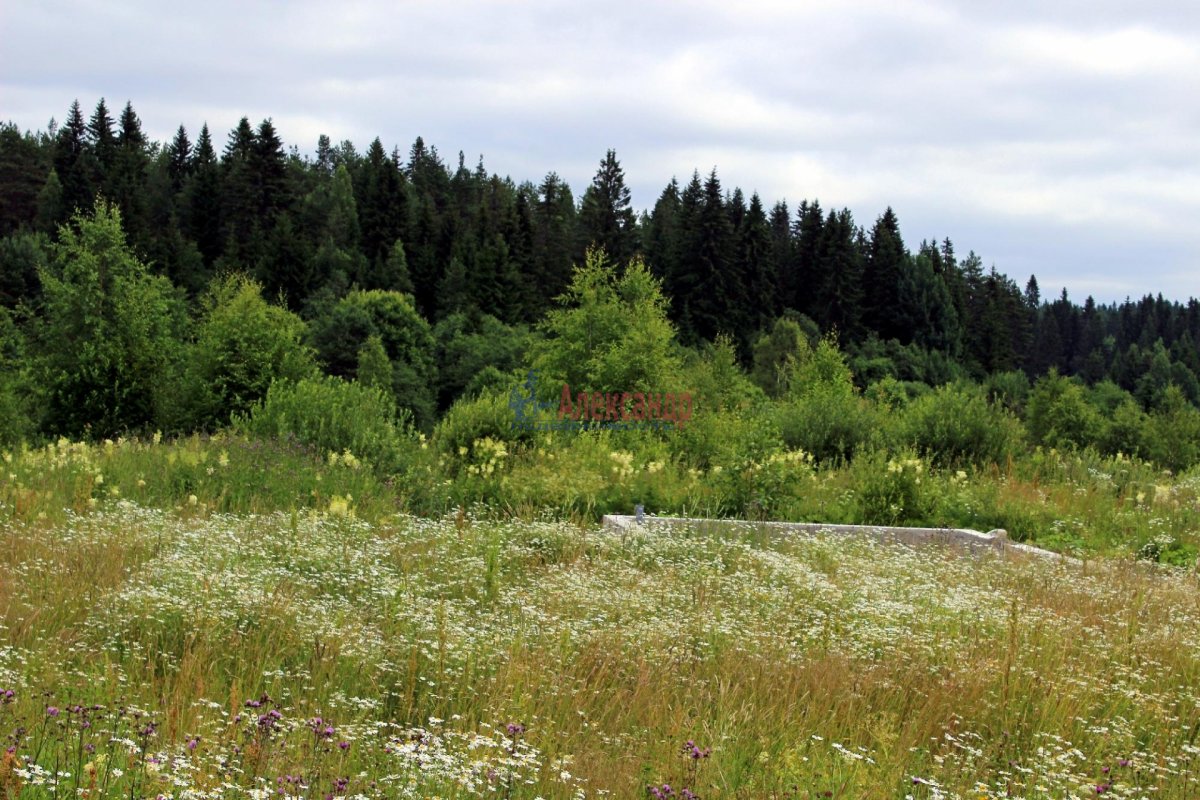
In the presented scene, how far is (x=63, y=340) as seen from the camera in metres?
24.1

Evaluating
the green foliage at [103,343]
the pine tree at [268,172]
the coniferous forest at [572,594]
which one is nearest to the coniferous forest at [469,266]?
the pine tree at [268,172]

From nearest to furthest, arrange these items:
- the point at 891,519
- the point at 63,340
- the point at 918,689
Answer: the point at 918,689, the point at 891,519, the point at 63,340

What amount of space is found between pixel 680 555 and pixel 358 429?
5.04 metres

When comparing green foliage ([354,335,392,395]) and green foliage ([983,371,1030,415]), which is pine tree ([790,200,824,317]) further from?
green foliage ([354,335,392,395])

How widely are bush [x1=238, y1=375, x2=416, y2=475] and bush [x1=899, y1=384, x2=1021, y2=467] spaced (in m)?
7.02

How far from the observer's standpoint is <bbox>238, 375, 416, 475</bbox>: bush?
35.0 feet

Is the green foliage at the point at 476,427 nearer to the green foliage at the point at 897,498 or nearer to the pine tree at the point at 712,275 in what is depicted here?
the green foliage at the point at 897,498

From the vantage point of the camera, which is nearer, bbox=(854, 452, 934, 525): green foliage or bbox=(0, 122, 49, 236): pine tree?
bbox=(854, 452, 934, 525): green foliage

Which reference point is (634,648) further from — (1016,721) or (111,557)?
(111,557)

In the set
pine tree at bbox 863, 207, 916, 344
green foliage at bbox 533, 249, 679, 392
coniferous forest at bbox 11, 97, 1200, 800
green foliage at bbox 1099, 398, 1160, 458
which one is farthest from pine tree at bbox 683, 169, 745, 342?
coniferous forest at bbox 11, 97, 1200, 800

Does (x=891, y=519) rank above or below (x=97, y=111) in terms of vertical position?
below

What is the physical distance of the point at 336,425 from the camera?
35.8 feet

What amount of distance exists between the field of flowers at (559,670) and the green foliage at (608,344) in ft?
44.2

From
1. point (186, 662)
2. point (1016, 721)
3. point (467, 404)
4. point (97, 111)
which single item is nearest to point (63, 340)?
point (467, 404)
